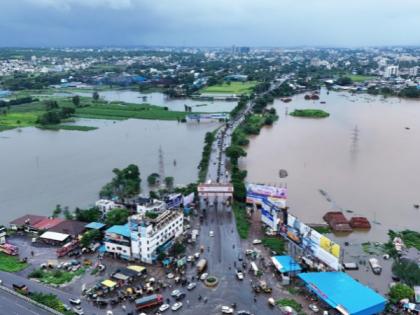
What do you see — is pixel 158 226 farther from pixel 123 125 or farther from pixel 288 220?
pixel 123 125

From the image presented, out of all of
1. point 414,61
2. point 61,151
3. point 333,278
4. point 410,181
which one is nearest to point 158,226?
point 333,278

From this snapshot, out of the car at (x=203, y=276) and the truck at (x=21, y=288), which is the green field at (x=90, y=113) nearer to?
the truck at (x=21, y=288)

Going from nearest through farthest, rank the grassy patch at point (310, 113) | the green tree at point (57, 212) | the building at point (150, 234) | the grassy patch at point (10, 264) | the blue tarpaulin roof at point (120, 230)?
the grassy patch at point (10, 264) → the building at point (150, 234) → the blue tarpaulin roof at point (120, 230) → the green tree at point (57, 212) → the grassy patch at point (310, 113)

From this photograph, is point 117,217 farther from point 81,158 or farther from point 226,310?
point 81,158

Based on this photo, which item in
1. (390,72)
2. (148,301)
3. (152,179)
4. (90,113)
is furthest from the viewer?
(390,72)

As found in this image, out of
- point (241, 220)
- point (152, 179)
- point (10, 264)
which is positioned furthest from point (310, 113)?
point (10, 264)

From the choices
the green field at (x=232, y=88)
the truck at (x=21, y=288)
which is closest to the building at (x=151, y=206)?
the truck at (x=21, y=288)

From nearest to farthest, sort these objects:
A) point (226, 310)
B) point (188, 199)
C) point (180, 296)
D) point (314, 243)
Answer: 1. point (226, 310)
2. point (180, 296)
3. point (314, 243)
4. point (188, 199)
